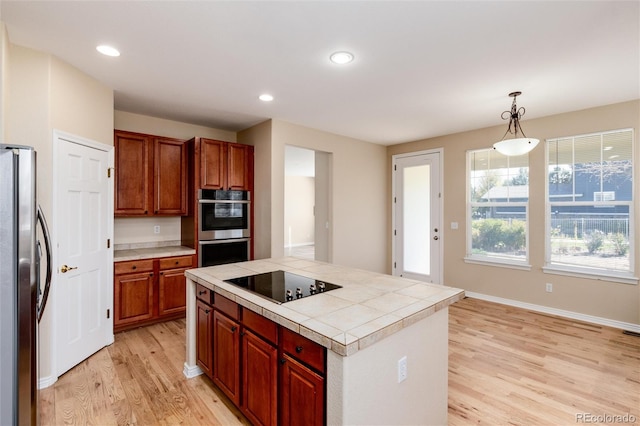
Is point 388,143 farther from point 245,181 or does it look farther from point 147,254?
point 147,254

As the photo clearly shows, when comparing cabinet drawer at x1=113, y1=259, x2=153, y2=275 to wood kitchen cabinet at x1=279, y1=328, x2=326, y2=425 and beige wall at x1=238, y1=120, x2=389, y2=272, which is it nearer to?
beige wall at x1=238, y1=120, x2=389, y2=272

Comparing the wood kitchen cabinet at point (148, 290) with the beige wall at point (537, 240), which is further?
the beige wall at point (537, 240)

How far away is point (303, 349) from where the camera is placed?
145 cm

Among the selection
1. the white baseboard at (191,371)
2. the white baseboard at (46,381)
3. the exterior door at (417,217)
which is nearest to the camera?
the white baseboard at (46,381)

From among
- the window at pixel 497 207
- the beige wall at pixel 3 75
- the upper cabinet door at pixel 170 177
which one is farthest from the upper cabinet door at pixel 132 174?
the window at pixel 497 207

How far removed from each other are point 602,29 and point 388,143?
3.75 metres

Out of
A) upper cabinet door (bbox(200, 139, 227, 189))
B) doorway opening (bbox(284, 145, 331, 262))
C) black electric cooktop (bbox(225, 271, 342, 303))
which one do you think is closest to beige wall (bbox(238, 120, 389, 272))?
upper cabinet door (bbox(200, 139, 227, 189))

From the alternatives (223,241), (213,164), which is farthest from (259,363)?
(213,164)

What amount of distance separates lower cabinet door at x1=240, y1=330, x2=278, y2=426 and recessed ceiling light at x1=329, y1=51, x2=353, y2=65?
216 centimetres

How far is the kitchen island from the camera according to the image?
1274 millimetres

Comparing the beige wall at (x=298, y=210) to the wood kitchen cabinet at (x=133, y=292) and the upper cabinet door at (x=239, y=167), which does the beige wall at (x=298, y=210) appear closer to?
the upper cabinet door at (x=239, y=167)

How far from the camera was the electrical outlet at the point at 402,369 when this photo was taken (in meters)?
1.52

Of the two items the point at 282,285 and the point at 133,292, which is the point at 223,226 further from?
the point at 282,285

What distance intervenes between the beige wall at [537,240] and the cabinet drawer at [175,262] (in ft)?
13.2
